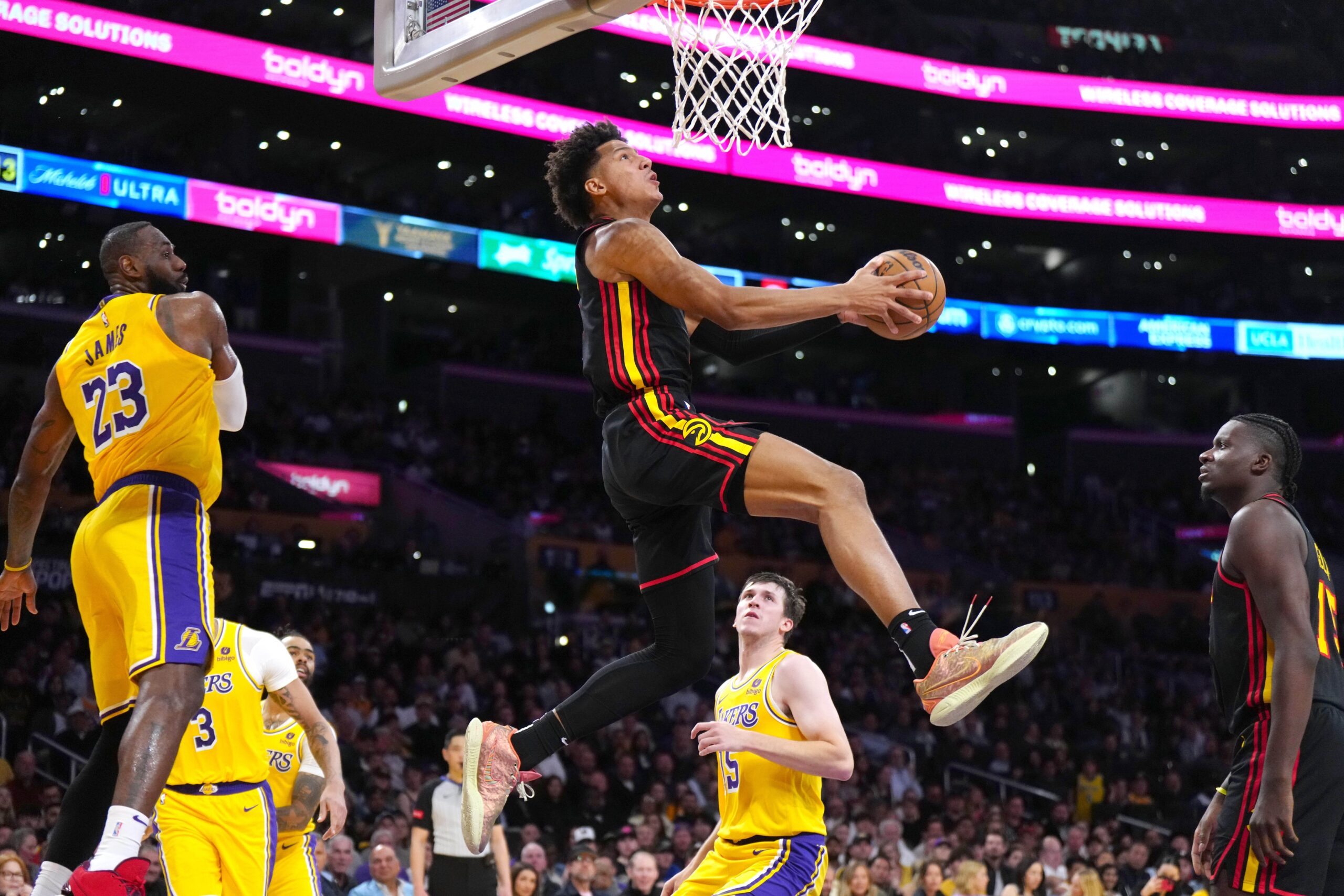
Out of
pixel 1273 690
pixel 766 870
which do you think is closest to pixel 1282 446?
pixel 1273 690

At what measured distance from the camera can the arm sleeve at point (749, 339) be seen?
497 cm

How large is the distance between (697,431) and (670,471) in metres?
0.15

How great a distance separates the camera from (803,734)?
19.7ft

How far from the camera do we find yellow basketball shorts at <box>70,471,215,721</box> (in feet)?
13.7

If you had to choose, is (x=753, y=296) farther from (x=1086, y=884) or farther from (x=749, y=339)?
(x=1086, y=884)

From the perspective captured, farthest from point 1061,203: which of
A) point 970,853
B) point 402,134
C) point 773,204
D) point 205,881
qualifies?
point 205,881

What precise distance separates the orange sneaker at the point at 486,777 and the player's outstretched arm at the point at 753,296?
1650 millimetres

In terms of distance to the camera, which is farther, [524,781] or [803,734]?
[803,734]

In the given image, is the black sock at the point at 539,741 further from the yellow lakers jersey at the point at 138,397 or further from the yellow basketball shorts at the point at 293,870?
the yellow basketball shorts at the point at 293,870

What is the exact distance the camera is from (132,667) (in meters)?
4.12

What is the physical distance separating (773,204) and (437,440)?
8.64 meters

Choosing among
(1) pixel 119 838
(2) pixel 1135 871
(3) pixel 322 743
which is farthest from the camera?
(2) pixel 1135 871

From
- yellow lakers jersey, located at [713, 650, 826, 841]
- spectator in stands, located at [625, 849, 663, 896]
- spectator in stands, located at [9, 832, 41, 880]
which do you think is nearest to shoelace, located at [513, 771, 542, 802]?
yellow lakers jersey, located at [713, 650, 826, 841]

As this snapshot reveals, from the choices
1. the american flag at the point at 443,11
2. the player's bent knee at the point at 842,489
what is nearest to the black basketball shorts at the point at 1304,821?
the player's bent knee at the point at 842,489
